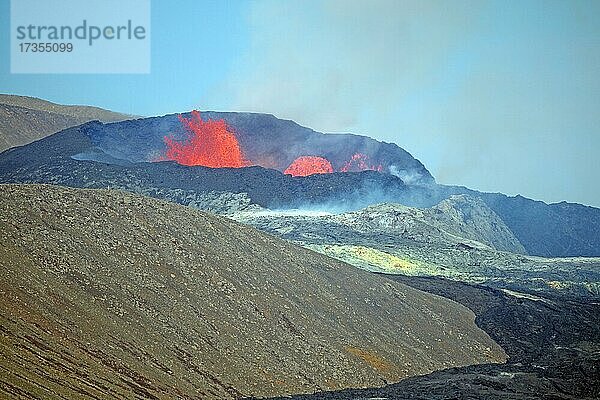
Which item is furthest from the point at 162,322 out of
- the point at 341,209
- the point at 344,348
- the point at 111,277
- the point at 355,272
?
the point at 341,209

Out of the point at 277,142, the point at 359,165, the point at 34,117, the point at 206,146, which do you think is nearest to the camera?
the point at 206,146

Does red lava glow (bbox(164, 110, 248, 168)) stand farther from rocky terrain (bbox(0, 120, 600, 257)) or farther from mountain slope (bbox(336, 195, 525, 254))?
mountain slope (bbox(336, 195, 525, 254))

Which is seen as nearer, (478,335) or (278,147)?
(478,335)

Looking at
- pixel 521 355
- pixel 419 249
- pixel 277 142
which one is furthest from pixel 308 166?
pixel 521 355

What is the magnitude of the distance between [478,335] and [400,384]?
1281 cm

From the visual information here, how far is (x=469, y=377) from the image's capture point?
34.8 metres

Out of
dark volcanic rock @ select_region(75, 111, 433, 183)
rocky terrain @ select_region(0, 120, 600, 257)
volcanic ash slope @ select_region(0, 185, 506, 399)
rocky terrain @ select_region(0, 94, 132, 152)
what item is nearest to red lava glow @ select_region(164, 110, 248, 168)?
dark volcanic rock @ select_region(75, 111, 433, 183)

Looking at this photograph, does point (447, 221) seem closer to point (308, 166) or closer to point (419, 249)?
point (419, 249)

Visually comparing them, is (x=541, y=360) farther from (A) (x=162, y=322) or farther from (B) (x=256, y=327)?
(A) (x=162, y=322)

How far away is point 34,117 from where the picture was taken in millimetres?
126438

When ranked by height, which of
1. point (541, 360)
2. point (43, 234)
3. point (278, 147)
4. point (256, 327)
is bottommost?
point (541, 360)

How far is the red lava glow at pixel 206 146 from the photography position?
368 ft

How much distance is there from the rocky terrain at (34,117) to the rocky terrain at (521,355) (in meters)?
82.2

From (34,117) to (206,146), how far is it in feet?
112
